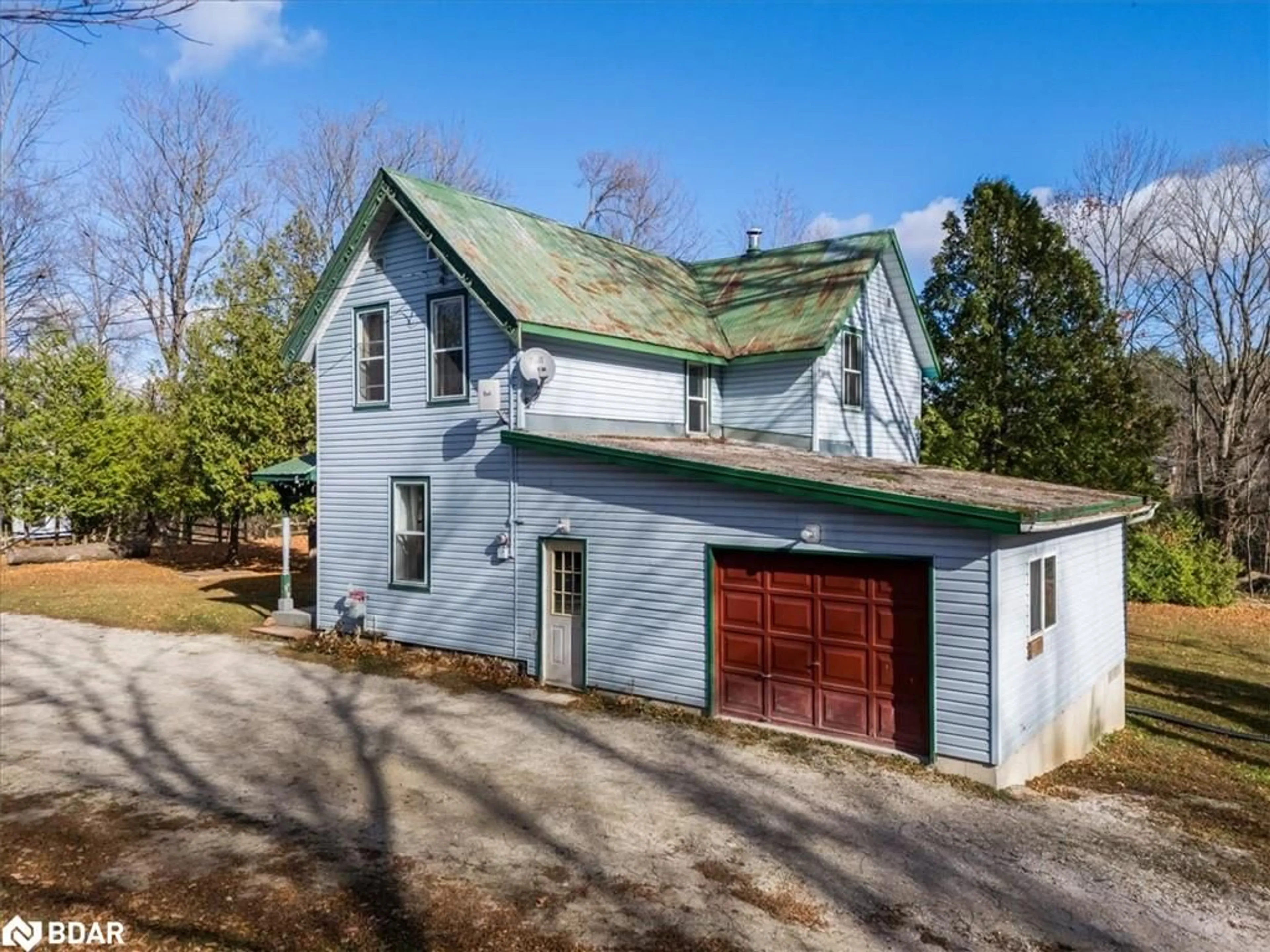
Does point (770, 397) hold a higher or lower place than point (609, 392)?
higher

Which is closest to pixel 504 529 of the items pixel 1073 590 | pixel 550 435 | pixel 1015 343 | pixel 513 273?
pixel 550 435

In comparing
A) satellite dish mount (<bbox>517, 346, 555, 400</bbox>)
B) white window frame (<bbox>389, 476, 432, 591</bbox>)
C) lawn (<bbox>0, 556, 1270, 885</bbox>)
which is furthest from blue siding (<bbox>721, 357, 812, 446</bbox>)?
lawn (<bbox>0, 556, 1270, 885</bbox>)

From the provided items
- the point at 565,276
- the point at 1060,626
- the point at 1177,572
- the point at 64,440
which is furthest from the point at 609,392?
the point at 64,440

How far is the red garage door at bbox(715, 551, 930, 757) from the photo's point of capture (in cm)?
945

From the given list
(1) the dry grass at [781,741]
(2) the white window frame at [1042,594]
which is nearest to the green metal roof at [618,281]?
(1) the dry grass at [781,741]

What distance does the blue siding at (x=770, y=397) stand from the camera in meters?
16.8

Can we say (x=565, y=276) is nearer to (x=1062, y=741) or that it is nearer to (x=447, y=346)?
(x=447, y=346)

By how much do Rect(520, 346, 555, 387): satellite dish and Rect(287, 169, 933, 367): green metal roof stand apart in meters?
0.42

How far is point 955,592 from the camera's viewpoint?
29.6 ft

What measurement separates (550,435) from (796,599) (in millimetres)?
4486

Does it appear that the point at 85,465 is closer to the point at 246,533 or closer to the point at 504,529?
the point at 246,533

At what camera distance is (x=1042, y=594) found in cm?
1003

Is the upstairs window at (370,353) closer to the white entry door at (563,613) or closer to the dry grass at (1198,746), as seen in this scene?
the white entry door at (563,613)

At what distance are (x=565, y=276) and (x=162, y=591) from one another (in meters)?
14.7
